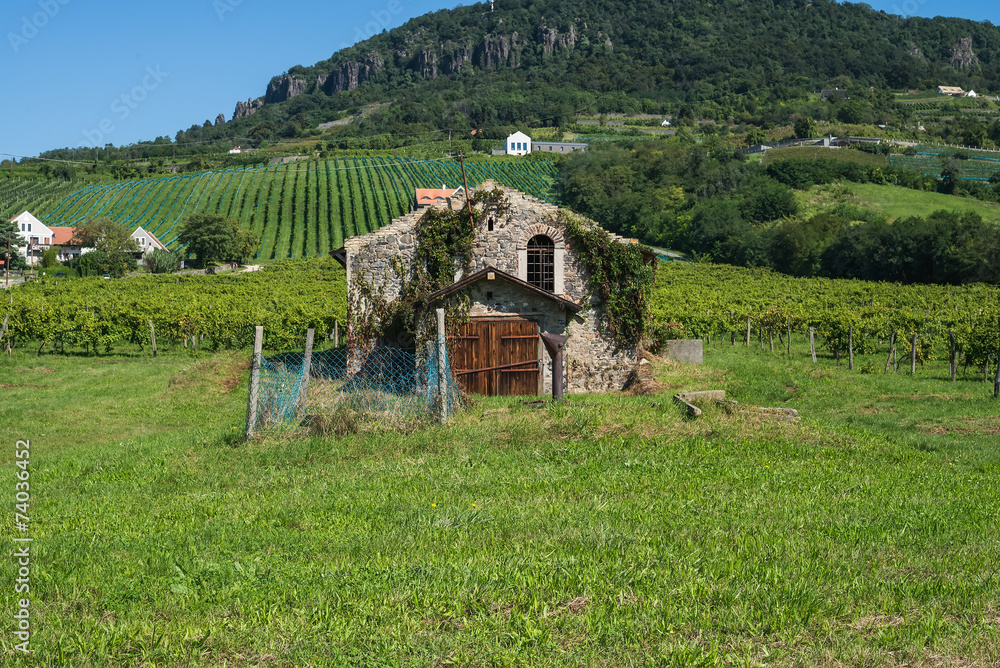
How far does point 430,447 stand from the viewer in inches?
401

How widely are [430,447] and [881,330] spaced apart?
78.6 ft

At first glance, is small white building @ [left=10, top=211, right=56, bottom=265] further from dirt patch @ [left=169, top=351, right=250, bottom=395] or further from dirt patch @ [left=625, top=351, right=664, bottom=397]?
dirt patch @ [left=625, top=351, right=664, bottom=397]

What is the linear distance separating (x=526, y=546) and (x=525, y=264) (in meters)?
13.5

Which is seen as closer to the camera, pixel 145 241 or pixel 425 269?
pixel 425 269

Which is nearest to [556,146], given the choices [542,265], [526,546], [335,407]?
[542,265]

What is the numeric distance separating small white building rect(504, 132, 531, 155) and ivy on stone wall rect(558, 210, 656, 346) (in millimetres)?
136133

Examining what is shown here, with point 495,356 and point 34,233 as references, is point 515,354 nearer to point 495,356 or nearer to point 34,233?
point 495,356

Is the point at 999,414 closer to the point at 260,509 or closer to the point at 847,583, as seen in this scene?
the point at 847,583

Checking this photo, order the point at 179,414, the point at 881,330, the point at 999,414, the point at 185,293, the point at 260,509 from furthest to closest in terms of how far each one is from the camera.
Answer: the point at 185,293 < the point at 881,330 < the point at 179,414 < the point at 999,414 < the point at 260,509

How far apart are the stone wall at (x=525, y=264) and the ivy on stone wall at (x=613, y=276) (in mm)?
219

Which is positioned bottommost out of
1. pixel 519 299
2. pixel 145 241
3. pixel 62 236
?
pixel 519 299

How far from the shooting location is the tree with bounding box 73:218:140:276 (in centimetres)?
7056

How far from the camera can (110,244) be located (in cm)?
7731

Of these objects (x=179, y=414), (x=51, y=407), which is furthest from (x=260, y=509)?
(x=51, y=407)
